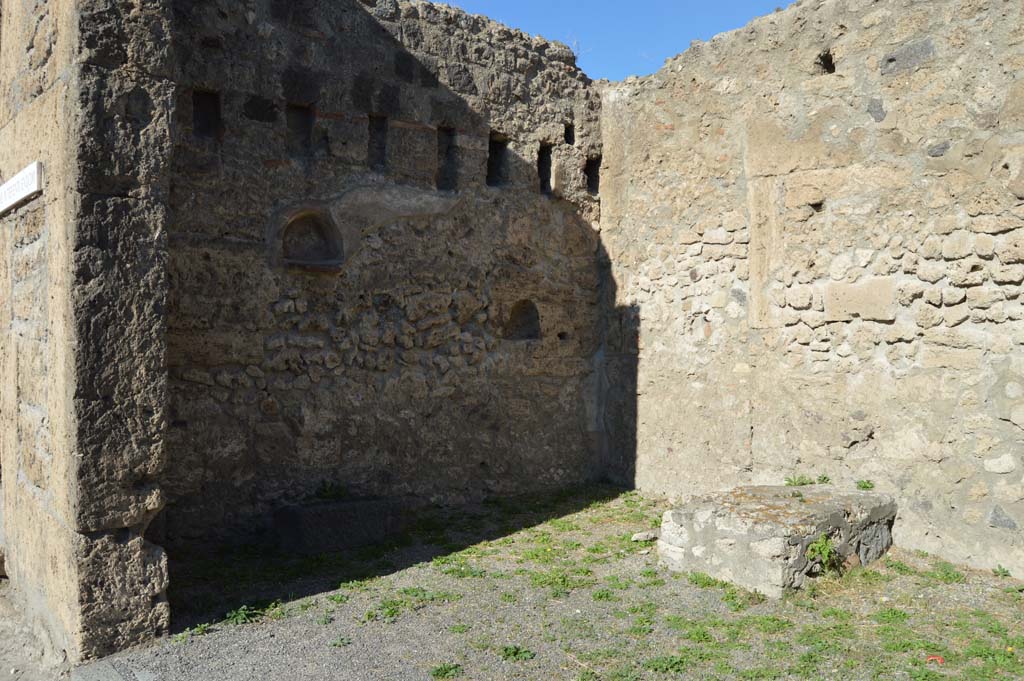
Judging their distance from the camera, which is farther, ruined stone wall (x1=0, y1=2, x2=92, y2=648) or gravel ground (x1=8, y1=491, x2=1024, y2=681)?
ruined stone wall (x1=0, y1=2, x2=92, y2=648)

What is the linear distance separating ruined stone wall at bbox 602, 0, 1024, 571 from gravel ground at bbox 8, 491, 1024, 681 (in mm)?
801

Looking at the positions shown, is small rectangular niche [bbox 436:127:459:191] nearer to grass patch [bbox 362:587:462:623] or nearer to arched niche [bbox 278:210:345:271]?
arched niche [bbox 278:210:345:271]

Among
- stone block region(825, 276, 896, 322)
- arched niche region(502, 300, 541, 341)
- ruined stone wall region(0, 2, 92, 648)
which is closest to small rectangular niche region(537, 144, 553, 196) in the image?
arched niche region(502, 300, 541, 341)

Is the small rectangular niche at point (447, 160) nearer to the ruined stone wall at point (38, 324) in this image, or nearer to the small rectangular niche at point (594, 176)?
the small rectangular niche at point (594, 176)

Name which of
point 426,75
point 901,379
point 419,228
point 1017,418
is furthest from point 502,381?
point 1017,418

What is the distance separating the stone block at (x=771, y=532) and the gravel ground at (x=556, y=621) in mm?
114

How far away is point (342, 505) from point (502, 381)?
186cm

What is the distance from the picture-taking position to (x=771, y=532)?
479 cm

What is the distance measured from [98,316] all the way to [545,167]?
4477mm

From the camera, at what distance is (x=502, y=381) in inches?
284

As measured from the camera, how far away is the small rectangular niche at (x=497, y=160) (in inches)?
287

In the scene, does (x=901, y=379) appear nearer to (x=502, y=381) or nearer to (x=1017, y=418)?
(x=1017, y=418)

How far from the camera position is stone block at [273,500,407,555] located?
571 centimetres

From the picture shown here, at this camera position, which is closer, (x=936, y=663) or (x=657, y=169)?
(x=936, y=663)
